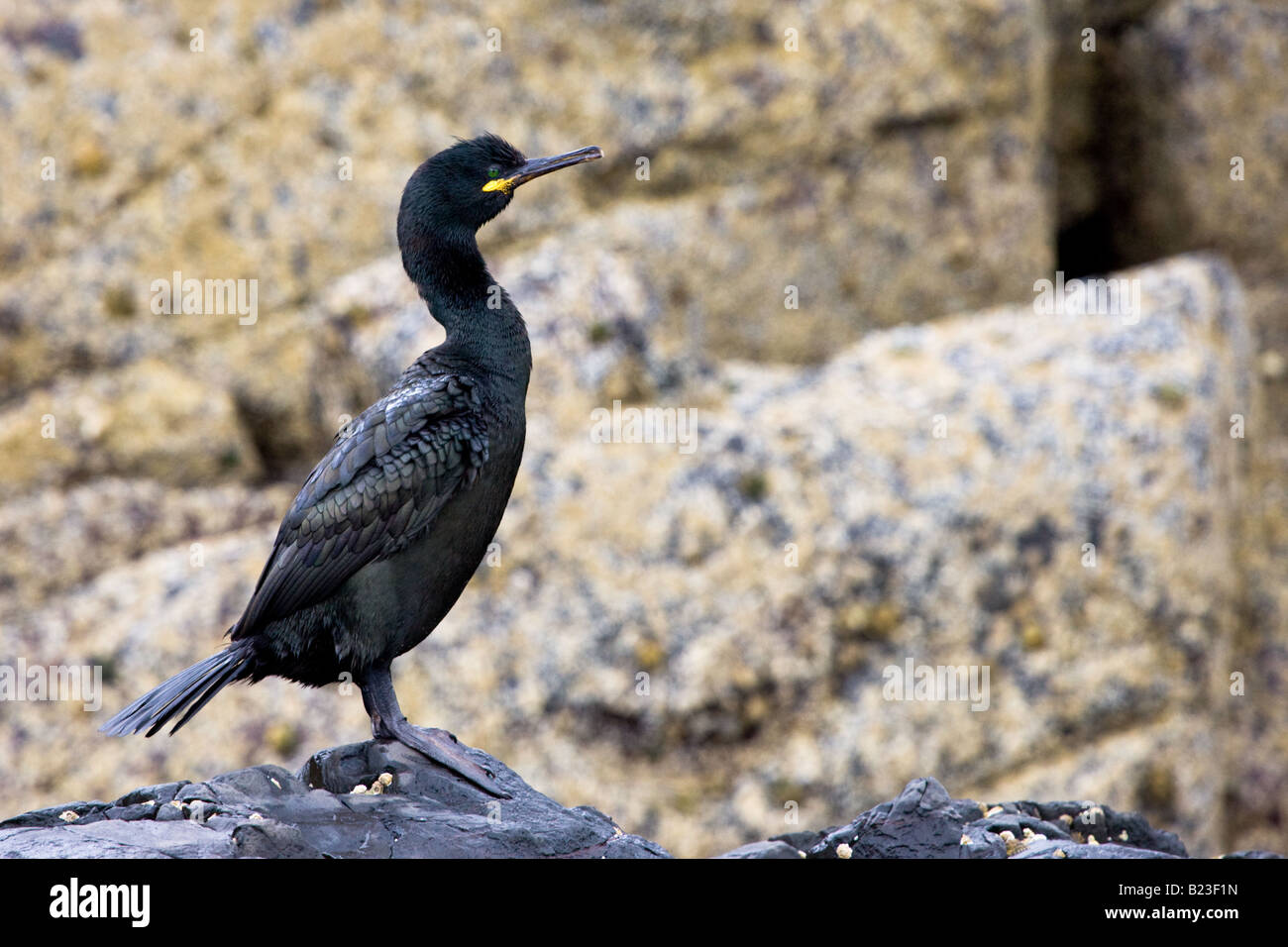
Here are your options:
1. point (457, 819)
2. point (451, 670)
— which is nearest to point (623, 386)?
point (451, 670)

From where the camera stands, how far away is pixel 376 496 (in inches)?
279

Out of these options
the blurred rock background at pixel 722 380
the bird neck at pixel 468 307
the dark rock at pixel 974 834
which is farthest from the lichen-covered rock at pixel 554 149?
the dark rock at pixel 974 834

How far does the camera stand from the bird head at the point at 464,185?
743 centimetres

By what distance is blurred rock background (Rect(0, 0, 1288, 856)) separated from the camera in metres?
13.3

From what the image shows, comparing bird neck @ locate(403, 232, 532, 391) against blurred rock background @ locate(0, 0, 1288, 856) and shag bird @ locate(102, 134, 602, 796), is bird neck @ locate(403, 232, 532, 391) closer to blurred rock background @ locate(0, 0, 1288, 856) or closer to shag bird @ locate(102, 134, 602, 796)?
shag bird @ locate(102, 134, 602, 796)

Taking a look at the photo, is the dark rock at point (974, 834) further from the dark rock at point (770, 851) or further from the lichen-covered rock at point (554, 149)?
the lichen-covered rock at point (554, 149)

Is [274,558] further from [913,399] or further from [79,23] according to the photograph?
[79,23]

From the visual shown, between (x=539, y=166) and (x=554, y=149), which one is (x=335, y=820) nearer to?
(x=539, y=166)

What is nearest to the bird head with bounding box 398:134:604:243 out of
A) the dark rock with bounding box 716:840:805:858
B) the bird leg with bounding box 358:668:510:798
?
the bird leg with bounding box 358:668:510:798

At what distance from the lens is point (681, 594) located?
1325 centimetres

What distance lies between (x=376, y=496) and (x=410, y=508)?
172 mm

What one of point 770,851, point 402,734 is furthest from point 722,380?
point 402,734
